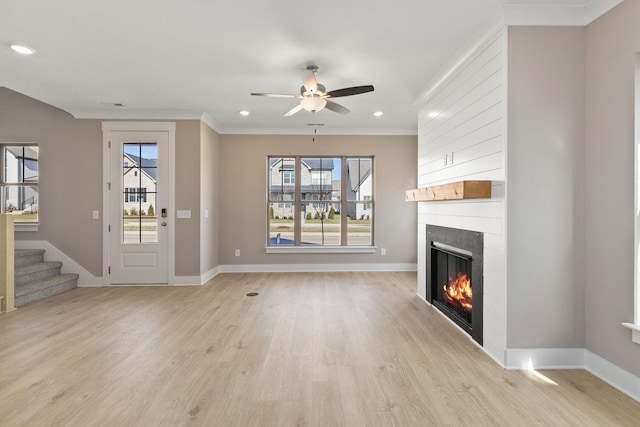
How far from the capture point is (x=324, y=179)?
6.29 m

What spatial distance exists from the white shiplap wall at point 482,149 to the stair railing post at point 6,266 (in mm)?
5089

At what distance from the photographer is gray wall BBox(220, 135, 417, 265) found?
6.04 metres

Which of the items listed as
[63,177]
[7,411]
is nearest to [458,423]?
[7,411]

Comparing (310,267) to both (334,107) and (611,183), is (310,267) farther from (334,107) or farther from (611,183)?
(611,183)

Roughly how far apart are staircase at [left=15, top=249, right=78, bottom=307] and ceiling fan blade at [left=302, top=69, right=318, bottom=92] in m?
4.33

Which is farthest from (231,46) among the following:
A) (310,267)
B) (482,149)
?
(310,267)

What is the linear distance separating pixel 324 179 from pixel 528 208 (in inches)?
165

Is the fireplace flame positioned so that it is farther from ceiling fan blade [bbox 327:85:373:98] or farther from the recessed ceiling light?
the recessed ceiling light

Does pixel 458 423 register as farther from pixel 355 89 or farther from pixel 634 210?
pixel 355 89

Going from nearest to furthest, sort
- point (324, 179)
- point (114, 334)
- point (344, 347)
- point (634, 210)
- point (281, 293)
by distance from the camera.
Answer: point (634, 210) → point (344, 347) → point (114, 334) → point (281, 293) → point (324, 179)

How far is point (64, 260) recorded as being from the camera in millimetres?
5020

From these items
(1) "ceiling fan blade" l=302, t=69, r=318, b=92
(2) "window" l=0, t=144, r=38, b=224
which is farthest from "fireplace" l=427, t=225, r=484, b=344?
(2) "window" l=0, t=144, r=38, b=224

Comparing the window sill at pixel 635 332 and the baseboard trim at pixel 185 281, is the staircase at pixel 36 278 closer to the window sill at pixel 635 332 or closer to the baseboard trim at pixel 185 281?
the baseboard trim at pixel 185 281

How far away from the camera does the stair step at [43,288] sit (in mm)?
4035
